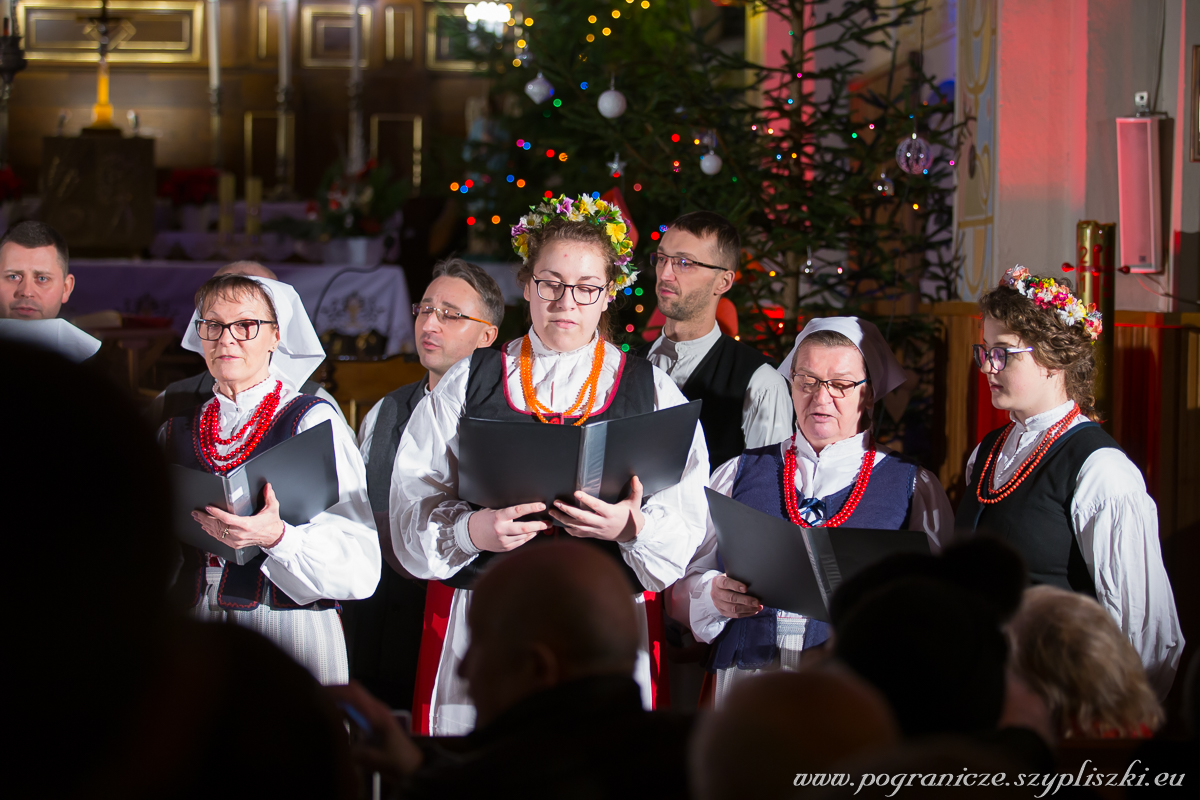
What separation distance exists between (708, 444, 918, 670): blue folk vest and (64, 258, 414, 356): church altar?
3729 millimetres

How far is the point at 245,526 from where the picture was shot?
222 centimetres

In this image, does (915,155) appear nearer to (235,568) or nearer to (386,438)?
(386,438)

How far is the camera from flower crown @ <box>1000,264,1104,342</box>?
2596 millimetres

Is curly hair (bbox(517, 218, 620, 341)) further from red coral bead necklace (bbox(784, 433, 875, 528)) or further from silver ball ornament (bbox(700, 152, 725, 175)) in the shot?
silver ball ornament (bbox(700, 152, 725, 175))

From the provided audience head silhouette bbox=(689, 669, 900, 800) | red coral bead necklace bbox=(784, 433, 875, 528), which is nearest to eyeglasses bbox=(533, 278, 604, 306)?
red coral bead necklace bbox=(784, 433, 875, 528)

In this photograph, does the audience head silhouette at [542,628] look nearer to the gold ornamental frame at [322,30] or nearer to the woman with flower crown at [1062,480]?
the woman with flower crown at [1062,480]

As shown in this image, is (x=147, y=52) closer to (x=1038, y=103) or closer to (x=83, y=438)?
(x=1038, y=103)

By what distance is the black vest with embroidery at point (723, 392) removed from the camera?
3.08m

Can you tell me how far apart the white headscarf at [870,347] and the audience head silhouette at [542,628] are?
154 centimetres

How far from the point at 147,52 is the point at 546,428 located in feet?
26.7

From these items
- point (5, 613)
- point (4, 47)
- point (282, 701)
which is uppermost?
point (4, 47)

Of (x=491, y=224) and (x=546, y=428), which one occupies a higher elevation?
(x=491, y=224)

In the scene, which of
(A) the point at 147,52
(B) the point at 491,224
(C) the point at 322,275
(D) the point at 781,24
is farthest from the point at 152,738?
(A) the point at 147,52

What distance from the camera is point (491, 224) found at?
730cm
